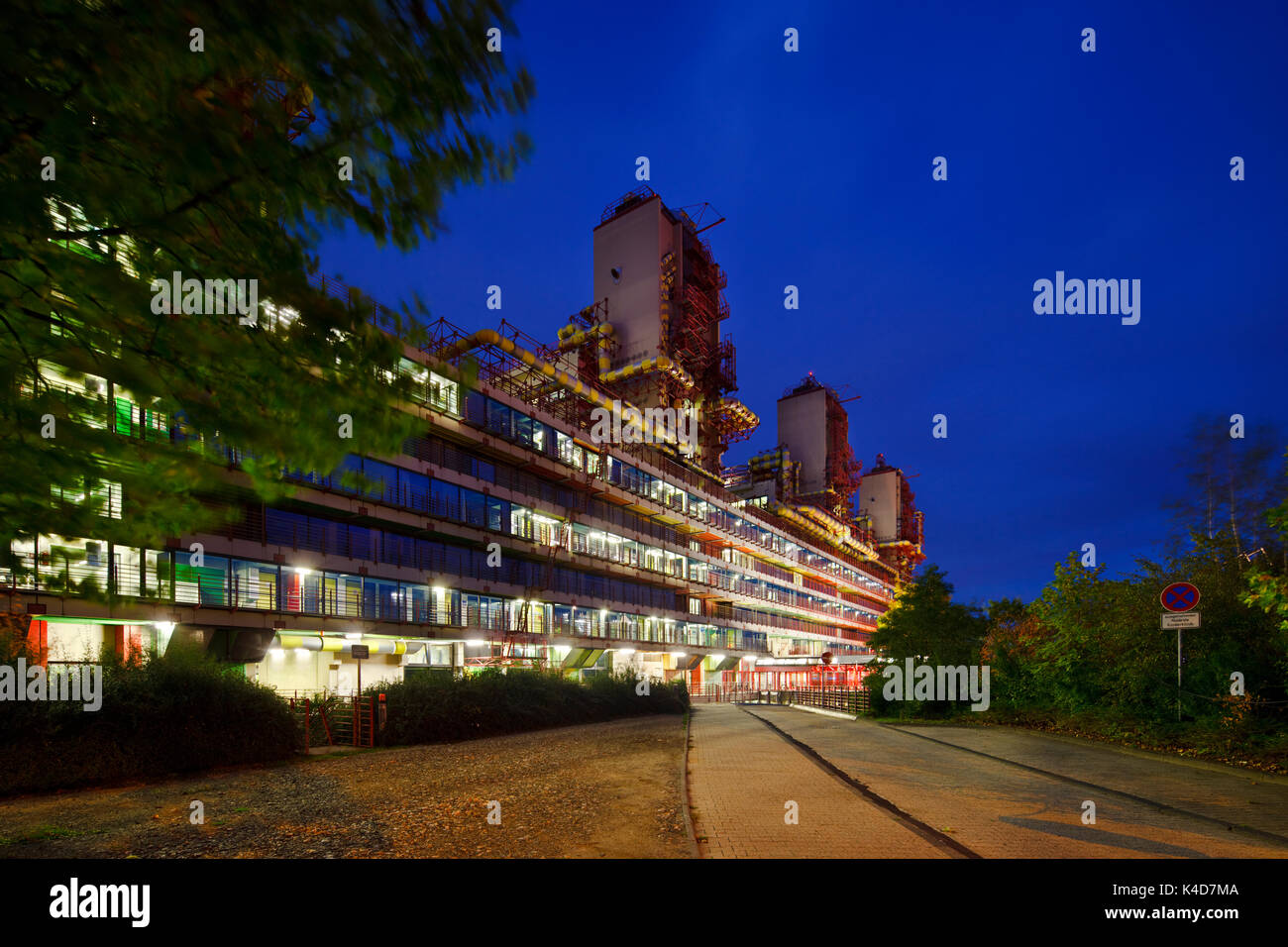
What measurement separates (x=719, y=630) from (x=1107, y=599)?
53276 millimetres

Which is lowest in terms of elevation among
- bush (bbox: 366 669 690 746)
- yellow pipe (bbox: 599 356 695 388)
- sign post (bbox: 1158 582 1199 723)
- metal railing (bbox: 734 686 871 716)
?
metal railing (bbox: 734 686 871 716)

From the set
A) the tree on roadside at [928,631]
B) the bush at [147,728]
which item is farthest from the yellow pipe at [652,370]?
the bush at [147,728]

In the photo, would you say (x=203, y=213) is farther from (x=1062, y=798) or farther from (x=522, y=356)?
(x=522, y=356)

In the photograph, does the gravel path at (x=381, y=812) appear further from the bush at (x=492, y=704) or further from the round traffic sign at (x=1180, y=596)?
the round traffic sign at (x=1180, y=596)

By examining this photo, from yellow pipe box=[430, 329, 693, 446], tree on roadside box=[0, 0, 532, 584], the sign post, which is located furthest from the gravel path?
yellow pipe box=[430, 329, 693, 446]

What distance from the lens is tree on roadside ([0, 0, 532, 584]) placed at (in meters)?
3.63

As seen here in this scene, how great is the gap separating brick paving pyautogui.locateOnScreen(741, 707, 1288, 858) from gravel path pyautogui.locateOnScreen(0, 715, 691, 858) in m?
3.48

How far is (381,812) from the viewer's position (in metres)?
10.2

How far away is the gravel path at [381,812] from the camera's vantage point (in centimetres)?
813

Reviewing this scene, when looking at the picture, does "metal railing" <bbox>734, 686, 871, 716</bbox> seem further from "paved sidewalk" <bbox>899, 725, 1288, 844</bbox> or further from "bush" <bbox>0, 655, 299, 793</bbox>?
"bush" <bbox>0, 655, 299, 793</bbox>
